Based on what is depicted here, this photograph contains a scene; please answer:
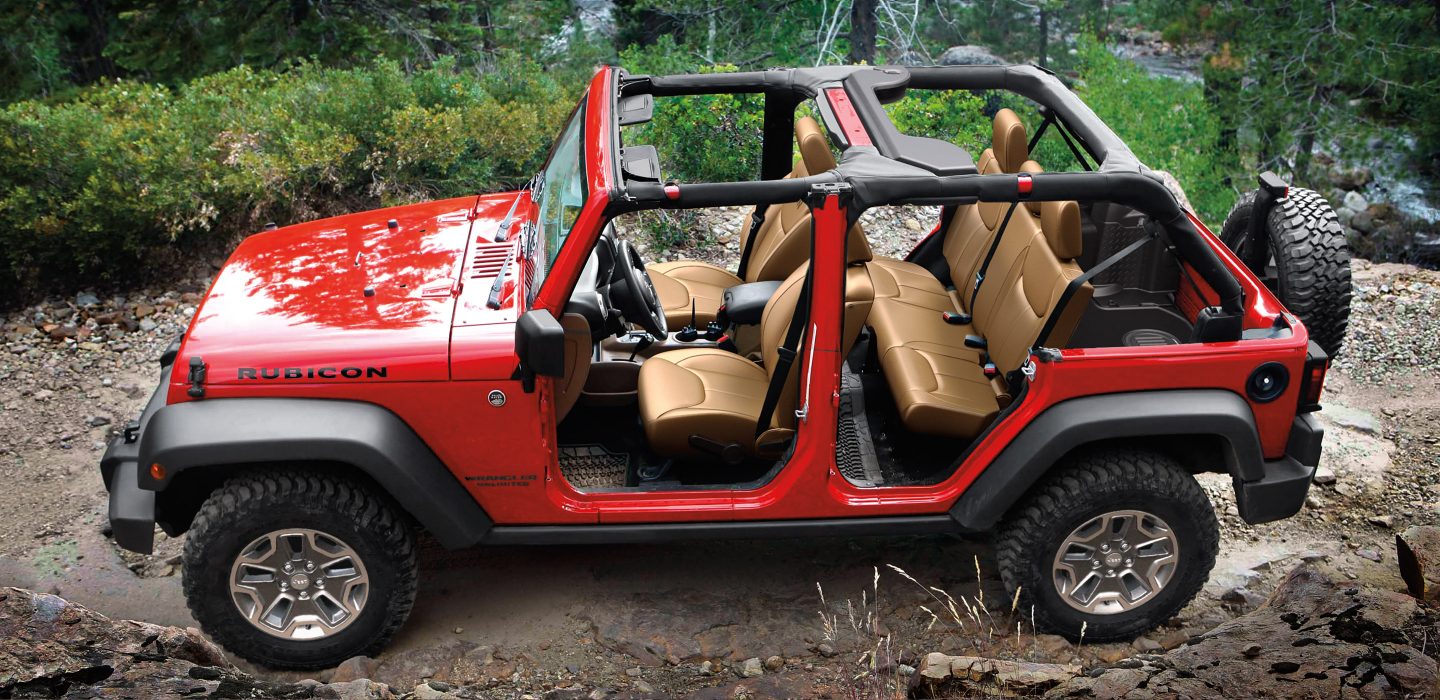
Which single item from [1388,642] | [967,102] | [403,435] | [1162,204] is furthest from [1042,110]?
[967,102]

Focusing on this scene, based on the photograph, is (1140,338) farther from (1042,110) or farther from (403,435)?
(403,435)

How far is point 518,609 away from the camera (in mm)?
4473

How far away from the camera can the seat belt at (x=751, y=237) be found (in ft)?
18.1

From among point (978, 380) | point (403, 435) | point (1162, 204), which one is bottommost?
point (978, 380)

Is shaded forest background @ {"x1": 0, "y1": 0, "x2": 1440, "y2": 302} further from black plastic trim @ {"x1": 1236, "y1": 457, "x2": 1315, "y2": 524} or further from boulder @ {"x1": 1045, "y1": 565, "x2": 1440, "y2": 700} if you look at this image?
boulder @ {"x1": 1045, "y1": 565, "x2": 1440, "y2": 700}

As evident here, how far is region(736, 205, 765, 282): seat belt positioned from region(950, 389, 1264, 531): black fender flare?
2009 millimetres

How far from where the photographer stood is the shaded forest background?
7.29 metres

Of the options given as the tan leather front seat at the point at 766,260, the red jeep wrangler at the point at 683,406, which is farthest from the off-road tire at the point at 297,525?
the tan leather front seat at the point at 766,260

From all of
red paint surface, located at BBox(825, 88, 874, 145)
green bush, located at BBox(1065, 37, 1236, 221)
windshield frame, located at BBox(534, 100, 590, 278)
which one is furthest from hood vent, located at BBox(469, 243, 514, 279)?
green bush, located at BBox(1065, 37, 1236, 221)

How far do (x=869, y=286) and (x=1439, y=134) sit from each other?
10809 mm

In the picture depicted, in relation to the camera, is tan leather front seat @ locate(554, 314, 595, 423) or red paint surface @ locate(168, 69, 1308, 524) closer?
red paint surface @ locate(168, 69, 1308, 524)

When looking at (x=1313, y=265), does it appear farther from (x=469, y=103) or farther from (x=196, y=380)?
(x=469, y=103)

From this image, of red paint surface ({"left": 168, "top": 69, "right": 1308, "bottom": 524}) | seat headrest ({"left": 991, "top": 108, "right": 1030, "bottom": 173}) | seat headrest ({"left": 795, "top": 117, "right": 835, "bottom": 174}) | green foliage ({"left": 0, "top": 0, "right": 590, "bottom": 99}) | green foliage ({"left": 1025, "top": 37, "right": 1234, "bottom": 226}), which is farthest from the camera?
green foliage ({"left": 1025, "top": 37, "right": 1234, "bottom": 226})

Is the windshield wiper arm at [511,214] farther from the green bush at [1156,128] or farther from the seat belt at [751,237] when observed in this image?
the green bush at [1156,128]
